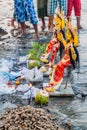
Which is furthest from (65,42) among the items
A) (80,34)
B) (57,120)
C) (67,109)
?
(80,34)

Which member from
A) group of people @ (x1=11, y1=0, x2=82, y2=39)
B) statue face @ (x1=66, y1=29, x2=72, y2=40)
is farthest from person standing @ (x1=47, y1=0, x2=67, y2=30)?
statue face @ (x1=66, y1=29, x2=72, y2=40)

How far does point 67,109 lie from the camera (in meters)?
6.83

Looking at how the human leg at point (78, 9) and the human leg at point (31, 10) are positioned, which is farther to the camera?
the human leg at point (78, 9)

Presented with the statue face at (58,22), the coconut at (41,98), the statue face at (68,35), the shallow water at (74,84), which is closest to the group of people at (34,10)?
the shallow water at (74,84)

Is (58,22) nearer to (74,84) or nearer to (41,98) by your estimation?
(74,84)

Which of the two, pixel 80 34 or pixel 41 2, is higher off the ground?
A: pixel 41 2

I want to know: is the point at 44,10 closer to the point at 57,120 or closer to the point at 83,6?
the point at 83,6

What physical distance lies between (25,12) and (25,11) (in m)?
0.03

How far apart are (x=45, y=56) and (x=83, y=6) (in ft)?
19.7

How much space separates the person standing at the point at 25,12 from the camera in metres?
10.9

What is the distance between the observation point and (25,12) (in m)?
11.1

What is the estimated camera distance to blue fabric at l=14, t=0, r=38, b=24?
1088cm

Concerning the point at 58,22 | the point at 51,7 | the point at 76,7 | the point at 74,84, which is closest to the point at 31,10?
the point at 51,7

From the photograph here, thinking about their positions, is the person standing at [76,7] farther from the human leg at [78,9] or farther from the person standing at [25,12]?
the person standing at [25,12]
